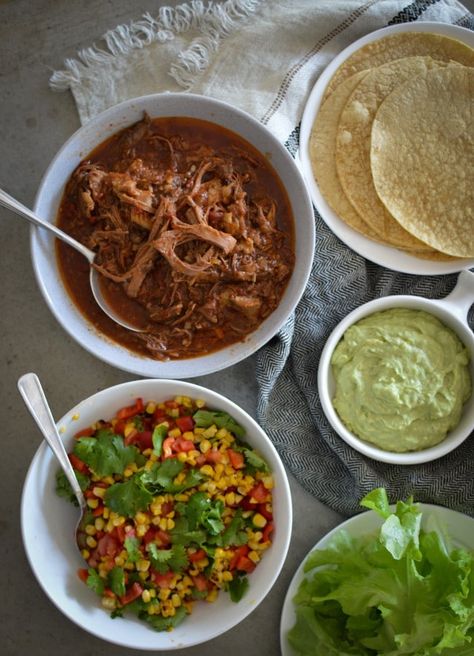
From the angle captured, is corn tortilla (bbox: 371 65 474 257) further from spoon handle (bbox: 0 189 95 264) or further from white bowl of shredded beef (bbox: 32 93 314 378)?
spoon handle (bbox: 0 189 95 264)

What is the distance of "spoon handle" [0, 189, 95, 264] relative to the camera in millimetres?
2941

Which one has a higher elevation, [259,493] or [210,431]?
[210,431]

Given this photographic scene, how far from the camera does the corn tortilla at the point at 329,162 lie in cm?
334

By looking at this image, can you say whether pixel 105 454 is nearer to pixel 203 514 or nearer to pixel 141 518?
pixel 141 518

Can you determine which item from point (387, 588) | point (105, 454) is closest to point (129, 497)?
point (105, 454)

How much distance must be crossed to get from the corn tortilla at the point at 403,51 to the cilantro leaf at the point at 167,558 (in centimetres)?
226

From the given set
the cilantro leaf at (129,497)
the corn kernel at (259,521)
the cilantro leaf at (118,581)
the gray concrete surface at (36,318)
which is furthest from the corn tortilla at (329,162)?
the cilantro leaf at (118,581)

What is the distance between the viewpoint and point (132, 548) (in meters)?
3.02

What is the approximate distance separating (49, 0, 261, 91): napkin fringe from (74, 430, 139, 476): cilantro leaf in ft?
5.88

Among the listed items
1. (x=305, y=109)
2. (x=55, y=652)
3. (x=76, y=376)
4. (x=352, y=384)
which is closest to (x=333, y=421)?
(x=352, y=384)

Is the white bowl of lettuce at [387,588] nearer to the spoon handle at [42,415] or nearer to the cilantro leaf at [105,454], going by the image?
the cilantro leaf at [105,454]

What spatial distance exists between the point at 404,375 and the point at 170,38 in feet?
6.68

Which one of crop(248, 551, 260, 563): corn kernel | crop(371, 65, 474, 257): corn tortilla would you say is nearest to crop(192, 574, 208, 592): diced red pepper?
crop(248, 551, 260, 563): corn kernel

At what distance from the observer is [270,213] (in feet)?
10.5
